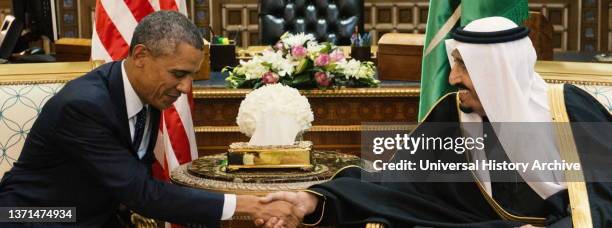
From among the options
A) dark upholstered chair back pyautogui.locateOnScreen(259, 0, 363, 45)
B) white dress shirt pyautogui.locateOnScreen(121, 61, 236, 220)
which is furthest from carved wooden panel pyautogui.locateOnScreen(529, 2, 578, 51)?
white dress shirt pyautogui.locateOnScreen(121, 61, 236, 220)

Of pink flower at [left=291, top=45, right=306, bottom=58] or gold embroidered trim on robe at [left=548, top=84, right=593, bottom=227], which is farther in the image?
pink flower at [left=291, top=45, right=306, bottom=58]

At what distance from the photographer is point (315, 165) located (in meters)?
3.69

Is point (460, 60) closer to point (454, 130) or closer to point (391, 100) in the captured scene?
point (454, 130)

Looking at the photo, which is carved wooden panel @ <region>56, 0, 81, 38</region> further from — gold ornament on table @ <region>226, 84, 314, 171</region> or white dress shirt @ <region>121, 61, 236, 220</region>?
white dress shirt @ <region>121, 61, 236, 220</region>

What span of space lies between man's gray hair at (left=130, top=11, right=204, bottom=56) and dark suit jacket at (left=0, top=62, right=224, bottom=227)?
0.59ft

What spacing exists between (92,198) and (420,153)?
1171 millimetres

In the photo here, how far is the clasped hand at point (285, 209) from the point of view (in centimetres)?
322

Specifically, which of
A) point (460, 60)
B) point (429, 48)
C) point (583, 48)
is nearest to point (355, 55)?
point (429, 48)

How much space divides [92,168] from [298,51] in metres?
2.19

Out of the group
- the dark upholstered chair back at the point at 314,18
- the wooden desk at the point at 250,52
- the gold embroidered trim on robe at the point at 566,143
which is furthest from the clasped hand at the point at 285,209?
the dark upholstered chair back at the point at 314,18

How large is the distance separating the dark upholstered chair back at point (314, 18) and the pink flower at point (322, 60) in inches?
80.1

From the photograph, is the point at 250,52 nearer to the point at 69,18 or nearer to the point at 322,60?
the point at 322,60

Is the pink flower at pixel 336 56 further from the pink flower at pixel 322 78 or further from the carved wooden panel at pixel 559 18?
the carved wooden panel at pixel 559 18

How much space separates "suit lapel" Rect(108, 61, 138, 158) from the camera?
307 cm
